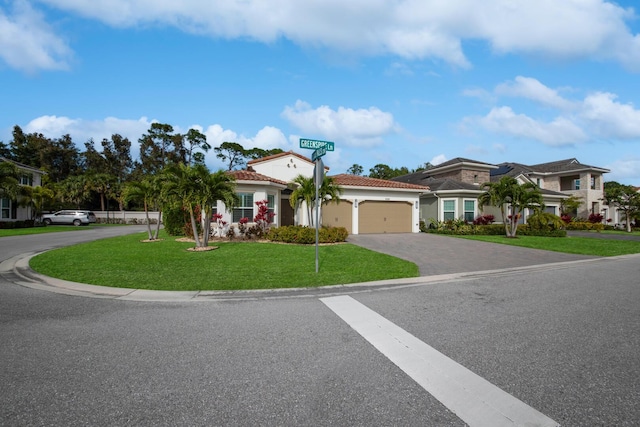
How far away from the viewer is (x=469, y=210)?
23.7 meters

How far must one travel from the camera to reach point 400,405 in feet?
8.66

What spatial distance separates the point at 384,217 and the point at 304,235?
859 cm

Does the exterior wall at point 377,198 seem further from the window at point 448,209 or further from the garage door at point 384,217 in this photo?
the window at point 448,209

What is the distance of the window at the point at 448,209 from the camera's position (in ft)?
76.9

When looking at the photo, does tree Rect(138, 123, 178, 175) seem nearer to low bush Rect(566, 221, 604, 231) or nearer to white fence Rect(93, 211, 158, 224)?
white fence Rect(93, 211, 158, 224)

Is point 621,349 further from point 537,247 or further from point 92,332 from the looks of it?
point 537,247

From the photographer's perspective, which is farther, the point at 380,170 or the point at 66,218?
the point at 380,170

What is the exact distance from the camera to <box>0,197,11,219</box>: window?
2746 cm

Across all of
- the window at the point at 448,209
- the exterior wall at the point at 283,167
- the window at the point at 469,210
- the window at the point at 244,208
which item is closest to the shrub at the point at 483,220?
the window at the point at 469,210

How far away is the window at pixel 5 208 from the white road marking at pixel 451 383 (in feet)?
117

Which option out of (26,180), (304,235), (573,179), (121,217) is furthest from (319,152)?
(121,217)

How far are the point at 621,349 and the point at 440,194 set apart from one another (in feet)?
67.8

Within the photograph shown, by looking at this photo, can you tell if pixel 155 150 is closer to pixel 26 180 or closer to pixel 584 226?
pixel 26 180

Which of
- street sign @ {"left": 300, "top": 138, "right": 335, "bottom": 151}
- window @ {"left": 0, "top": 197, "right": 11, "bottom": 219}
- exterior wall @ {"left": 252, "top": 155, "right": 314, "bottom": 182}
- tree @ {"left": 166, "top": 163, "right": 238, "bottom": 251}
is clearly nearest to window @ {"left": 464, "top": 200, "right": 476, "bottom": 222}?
exterior wall @ {"left": 252, "top": 155, "right": 314, "bottom": 182}
